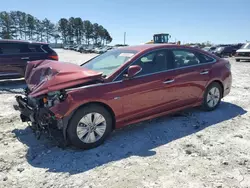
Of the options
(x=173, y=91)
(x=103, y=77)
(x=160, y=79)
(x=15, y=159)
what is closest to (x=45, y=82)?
(x=103, y=77)

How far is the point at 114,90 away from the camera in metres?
3.87

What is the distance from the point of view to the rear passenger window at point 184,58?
15.9ft

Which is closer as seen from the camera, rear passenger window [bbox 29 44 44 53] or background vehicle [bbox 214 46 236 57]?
rear passenger window [bbox 29 44 44 53]

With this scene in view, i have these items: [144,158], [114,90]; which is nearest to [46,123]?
[114,90]

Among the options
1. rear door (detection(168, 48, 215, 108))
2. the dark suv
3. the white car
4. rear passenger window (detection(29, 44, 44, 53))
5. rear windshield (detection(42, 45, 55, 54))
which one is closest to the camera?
rear door (detection(168, 48, 215, 108))

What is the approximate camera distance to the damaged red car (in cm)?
360

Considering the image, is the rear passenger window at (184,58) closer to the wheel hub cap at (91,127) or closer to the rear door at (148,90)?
the rear door at (148,90)

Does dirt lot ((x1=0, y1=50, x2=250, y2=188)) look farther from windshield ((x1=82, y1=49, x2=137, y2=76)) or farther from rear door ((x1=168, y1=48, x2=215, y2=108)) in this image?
windshield ((x1=82, y1=49, x2=137, y2=76))

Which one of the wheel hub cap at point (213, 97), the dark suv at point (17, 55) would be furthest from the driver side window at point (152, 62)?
the dark suv at point (17, 55)

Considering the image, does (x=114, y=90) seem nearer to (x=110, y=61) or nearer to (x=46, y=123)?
(x=110, y=61)

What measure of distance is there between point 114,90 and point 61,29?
9928cm

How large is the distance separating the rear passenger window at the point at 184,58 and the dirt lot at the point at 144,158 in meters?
1.17

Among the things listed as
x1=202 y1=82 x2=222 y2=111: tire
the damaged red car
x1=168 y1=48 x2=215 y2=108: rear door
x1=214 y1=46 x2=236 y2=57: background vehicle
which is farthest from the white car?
x1=168 y1=48 x2=215 y2=108: rear door

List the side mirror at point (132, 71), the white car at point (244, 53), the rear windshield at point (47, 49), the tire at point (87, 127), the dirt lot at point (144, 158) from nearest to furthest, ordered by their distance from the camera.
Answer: the dirt lot at point (144, 158)
the tire at point (87, 127)
the side mirror at point (132, 71)
the rear windshield at point (47, 49)
the white car at point (244, 53)
